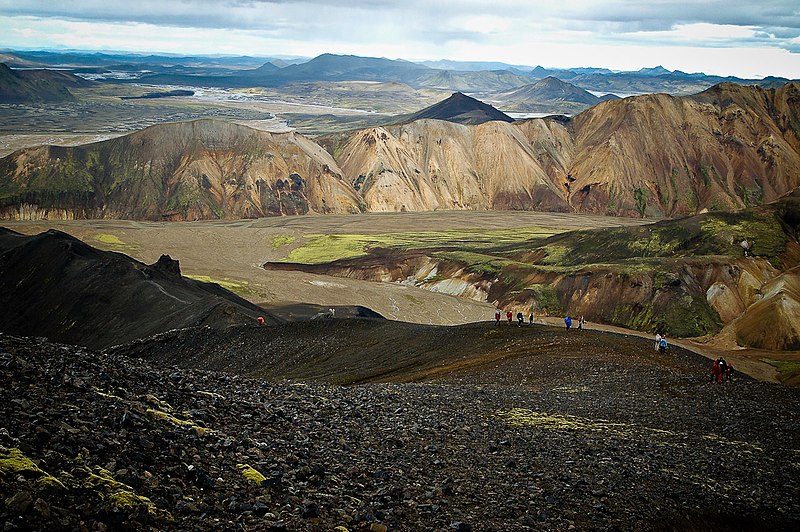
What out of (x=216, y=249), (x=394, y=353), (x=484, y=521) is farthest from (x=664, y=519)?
(x=216, y=249)

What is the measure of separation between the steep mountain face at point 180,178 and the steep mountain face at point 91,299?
276 feet

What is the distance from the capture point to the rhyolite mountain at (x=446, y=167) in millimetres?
147375

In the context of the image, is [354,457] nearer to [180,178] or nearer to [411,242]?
[411,242]

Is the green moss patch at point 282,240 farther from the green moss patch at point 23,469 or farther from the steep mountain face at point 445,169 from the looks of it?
the green moss patch at point 23,469

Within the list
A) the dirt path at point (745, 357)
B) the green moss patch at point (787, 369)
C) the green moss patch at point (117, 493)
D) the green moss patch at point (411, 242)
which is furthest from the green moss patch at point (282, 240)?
the green moss patch at point (117, 493)

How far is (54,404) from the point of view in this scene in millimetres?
12781

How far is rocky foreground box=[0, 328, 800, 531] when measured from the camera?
34.1 ft

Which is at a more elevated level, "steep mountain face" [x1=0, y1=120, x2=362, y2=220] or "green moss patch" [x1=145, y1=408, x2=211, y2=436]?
"green moss patch" [x1=145, y1=408, x2=211, y2=436]

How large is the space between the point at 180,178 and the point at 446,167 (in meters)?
64.4

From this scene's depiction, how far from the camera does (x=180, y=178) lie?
15138 centimetres

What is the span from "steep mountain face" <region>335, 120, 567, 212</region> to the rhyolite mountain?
30 cm

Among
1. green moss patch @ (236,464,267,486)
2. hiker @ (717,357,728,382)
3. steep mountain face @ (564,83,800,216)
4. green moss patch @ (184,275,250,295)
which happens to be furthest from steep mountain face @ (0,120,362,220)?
green moss patch @ (236,464,267,486)

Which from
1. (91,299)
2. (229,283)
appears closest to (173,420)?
(91,299)

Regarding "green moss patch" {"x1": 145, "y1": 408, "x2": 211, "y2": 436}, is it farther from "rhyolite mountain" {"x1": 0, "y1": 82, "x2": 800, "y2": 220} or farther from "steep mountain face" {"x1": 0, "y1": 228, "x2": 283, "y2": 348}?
"rhyolite mountain" {"x1": 0, "y1": 82, "x2": 800, "y2": 220}
